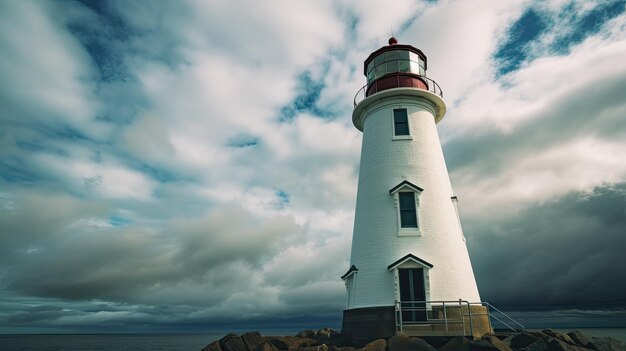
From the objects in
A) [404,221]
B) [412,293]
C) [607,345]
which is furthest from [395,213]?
[607,345]

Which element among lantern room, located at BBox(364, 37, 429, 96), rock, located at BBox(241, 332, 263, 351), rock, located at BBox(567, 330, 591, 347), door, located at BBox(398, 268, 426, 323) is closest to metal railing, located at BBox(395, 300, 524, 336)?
door, located at BBox(398, 268, 426, 323)

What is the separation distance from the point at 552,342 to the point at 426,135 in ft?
29.1

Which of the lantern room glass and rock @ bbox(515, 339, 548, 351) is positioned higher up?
the lantern room glass

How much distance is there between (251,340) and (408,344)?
261 inches

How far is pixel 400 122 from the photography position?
57.8ft

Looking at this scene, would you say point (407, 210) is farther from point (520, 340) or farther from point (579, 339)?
point (579, 339)

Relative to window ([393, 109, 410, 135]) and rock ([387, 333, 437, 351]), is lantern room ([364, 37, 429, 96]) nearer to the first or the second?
window ([393, 109, 410, 135])

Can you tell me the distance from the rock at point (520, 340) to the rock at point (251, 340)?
8956 mm

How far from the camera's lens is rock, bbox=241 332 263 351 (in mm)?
15688

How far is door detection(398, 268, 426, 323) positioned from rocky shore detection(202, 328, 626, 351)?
1.30 metres

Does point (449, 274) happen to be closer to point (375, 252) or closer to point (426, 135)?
point (375, 252)

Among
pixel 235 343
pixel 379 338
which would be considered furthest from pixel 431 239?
pixel 235 343

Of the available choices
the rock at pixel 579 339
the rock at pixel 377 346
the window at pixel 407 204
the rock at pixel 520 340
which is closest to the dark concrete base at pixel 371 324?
the rock at pixel 377 346

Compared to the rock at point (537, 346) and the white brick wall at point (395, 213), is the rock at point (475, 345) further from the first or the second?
the white brick wall at point (395, 213)
